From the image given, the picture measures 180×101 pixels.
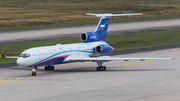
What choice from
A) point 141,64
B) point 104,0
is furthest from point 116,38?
point 104,0

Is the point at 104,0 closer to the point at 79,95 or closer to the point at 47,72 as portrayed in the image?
the point at 47,72

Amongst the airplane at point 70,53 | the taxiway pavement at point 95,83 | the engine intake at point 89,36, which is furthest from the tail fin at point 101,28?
the taxiway pavement at point 95,83

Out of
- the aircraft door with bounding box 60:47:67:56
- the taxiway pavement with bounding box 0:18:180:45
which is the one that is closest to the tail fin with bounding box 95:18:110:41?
the aircraft door with bounding box 60:47:67:56

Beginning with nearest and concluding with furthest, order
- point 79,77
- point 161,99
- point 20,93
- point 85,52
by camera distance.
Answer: point 161,99 → point 20,93 → point 79,77 → point 85,52

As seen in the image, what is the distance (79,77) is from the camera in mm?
36594

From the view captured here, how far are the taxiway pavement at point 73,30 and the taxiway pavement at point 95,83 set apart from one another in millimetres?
25974

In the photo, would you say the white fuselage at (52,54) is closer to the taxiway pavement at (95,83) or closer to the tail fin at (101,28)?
the taxiway pavement at (95,83)

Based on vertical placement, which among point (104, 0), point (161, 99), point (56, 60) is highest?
point (104, 0)

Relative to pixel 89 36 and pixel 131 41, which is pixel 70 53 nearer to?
pixel 89 36

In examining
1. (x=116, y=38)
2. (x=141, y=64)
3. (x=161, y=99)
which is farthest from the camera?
(x=116, y=38)

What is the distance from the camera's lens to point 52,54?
38.9m

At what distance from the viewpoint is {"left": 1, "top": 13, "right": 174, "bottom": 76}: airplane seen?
3725cm

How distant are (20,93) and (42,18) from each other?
75276 millimetres

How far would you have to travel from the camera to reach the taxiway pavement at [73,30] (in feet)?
229
